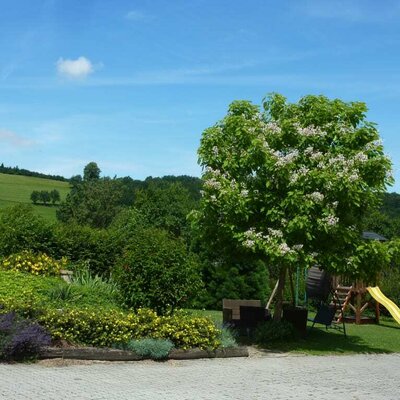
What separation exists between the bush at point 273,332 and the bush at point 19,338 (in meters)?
5.14

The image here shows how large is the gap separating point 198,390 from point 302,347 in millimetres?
5408

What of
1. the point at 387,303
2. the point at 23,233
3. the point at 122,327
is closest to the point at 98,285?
the point at 122,327

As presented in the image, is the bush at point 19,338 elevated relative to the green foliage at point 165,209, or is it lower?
lower

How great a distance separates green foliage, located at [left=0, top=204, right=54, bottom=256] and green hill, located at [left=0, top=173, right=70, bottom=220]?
40079 mm

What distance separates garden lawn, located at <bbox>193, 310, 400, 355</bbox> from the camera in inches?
535

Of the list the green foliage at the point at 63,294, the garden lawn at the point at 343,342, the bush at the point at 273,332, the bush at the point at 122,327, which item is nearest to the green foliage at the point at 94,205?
the garden lawn at the point at 343,342

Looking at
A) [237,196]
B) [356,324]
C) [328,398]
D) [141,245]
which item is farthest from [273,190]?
[356,324]

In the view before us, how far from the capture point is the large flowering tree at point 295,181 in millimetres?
12820

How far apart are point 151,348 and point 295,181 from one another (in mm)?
4474

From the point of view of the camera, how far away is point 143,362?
10.8m

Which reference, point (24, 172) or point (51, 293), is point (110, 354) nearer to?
point (51, 293)

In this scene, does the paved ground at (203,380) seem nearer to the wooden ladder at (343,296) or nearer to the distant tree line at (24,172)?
the wooden ladder at (343,296)

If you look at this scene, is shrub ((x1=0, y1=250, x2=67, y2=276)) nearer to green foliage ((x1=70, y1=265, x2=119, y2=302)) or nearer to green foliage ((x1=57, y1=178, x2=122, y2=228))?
green foliage ((x1=70, y1=265, x2=119, y2=302))

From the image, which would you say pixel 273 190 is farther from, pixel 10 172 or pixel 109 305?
pixel 10 172
